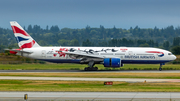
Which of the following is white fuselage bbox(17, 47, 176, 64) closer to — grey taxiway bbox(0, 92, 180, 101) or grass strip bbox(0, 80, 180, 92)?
grass strip bbox(0, 80, 180, 92)

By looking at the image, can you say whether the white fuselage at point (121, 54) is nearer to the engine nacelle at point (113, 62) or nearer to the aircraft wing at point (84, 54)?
the aircraft wing at point (84, 54)

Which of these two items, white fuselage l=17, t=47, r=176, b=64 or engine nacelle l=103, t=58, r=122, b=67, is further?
white fuselage l=17, t=47, r=176, b=64

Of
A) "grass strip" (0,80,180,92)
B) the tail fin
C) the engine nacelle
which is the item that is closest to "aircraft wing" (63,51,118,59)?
the engine nacelle

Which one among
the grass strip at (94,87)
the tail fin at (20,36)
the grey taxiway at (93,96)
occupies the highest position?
the tail fin at (20,36)

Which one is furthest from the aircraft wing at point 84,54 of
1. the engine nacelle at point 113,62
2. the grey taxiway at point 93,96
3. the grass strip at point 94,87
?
the grey taxiway at point 93,96

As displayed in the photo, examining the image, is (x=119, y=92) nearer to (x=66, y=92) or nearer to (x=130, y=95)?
(x=130, y=95)

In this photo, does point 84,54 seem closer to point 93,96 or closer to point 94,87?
point 94,87

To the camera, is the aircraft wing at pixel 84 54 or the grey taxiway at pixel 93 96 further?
the aircraft wing at pixel 84 54

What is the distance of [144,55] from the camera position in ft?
158

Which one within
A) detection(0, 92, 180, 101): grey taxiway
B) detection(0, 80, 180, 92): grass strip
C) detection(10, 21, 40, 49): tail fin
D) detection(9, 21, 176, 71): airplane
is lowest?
detection(0, 80, 180, 92): grass strip

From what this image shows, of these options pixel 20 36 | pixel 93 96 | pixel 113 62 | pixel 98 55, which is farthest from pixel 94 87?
pixel 20 36

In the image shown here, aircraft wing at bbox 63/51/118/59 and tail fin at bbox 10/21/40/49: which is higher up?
tail fin at bbox 10/21/40/49

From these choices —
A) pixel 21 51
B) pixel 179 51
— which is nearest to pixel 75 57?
pixel 21 51

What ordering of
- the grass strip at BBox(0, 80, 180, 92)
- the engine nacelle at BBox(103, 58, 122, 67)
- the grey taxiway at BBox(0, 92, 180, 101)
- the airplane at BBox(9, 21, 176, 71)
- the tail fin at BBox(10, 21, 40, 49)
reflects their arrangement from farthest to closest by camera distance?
1. the tail fin at BBox(10, 21, 40, 49)
2. the airplane at BBox(9, 21, 176, 71)
3. the engine nacelle at BBox(103, 58, 122, 67)
4. the grass strip at BBox(0, 80, 180, 92)
5. the grey taxiway at BBox(0, 92, 180, 101)
